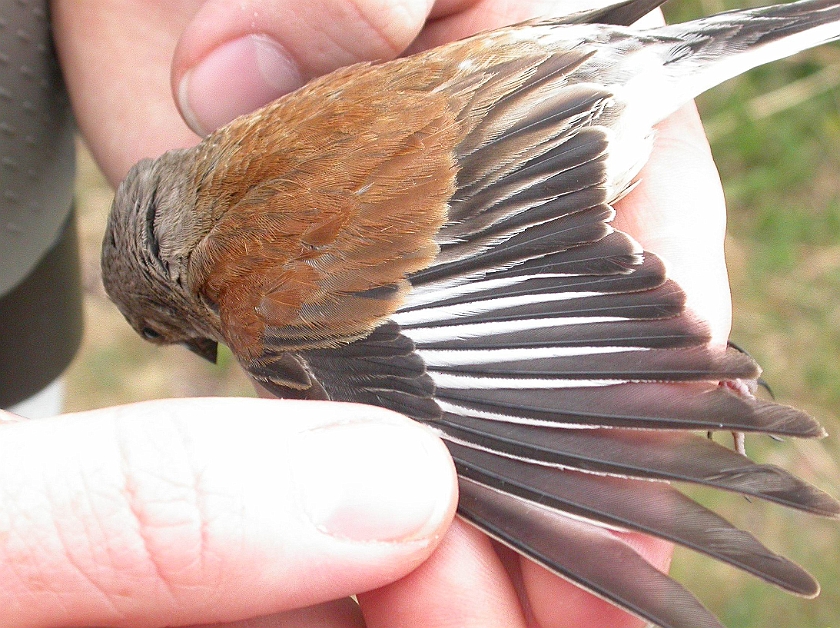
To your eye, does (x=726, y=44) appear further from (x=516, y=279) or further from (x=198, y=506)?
(x=198, y=506)

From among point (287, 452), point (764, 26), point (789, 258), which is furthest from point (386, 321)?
point (789, 258)

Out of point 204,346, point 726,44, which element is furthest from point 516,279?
point 204,346

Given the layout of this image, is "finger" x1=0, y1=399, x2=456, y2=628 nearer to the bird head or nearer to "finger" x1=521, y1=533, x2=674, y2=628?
"finger" x1=521, y1=533, x2=674, y2=628

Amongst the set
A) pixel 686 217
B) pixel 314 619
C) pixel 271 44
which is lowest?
pixel 314 619

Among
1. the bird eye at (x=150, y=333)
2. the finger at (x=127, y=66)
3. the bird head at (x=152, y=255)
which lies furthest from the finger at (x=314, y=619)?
the finger at (x=127, y=66)

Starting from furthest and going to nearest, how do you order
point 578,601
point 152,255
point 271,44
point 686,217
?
point 152,255
point 271,44
point 686,217
point 578,601

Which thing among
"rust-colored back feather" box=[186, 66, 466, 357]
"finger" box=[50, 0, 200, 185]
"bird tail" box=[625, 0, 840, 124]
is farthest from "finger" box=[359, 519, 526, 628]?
"finger" box=[50, 0, 200, 185]
